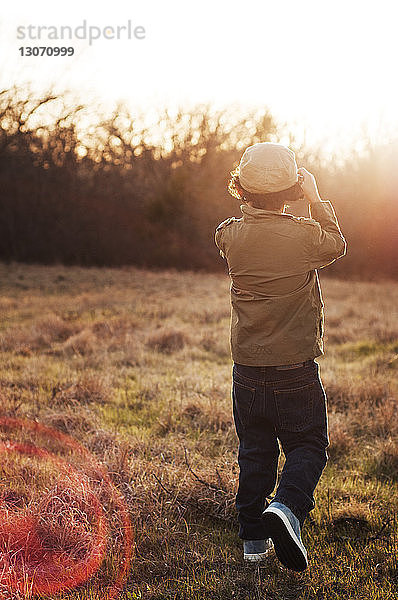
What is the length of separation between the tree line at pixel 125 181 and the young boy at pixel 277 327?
2229 cm

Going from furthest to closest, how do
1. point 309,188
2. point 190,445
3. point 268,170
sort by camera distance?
point 190,445
point 309,188
point 268,170

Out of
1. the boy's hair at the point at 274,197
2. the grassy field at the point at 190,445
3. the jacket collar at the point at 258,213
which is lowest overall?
the grassy field at the point at 190,445

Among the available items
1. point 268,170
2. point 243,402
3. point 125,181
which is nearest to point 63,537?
point 243,402

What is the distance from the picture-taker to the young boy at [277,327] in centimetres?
246

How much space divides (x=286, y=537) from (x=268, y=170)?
4.83ft

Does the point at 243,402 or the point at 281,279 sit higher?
the point at 281,279

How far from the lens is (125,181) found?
27719mm

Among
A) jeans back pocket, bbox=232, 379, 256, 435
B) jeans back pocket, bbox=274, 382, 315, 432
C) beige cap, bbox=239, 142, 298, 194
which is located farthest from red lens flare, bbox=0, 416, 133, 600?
beige cap, bbox=239, 142, 298, 194

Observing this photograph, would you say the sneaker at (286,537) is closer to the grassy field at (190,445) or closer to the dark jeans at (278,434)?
the dark jeans at (278,434)

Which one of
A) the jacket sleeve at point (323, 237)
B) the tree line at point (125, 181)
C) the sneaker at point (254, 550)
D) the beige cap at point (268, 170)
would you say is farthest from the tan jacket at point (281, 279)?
the tree line at point (125, 181)

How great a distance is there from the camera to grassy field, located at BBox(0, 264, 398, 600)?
2.50 meters

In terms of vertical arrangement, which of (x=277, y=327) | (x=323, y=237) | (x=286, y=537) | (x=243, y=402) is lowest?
(x=286, y=537)

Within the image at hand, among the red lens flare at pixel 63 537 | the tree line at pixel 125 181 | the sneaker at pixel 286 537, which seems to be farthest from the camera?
the tree line at pixel 125 181

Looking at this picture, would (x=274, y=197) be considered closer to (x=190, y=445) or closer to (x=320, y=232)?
(x=320, y=232)
